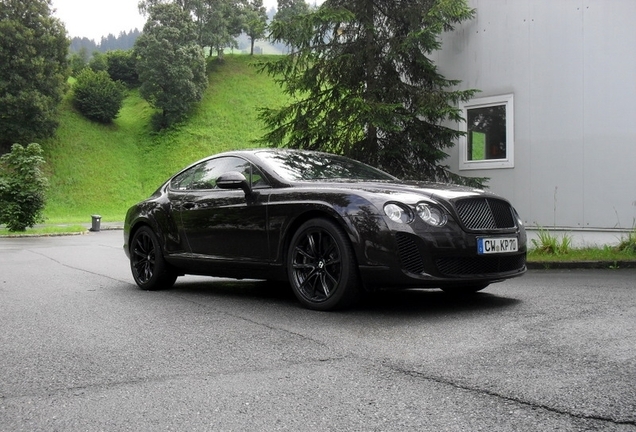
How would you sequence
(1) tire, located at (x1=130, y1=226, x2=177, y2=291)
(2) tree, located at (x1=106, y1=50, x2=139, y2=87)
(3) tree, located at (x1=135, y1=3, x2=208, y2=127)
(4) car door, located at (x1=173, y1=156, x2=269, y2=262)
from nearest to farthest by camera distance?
1. (4) car door, located at (x1=173, y1=156, x2=269, y2=262)
2. (1) tire, located at (x1=130, y1=226, x2=177, y2=291)
3. (3) tree, located at (x1=135, y1=3, x2=208, y2=127)
4. (2) tree, located at (x1=106, y1=50, x2=139, y2=87)

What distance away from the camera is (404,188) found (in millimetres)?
5785

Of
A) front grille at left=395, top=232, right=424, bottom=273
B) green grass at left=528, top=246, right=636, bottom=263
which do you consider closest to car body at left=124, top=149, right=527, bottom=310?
front grille at left=395, top=232, right=424, bottom=273

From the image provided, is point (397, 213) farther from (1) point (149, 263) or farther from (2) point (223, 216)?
(1) point (149, 263)

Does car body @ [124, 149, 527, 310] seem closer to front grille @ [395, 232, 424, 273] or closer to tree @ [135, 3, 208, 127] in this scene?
front grille @ [395, 232, 424, 273]

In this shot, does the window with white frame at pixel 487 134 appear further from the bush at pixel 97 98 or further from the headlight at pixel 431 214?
the bush at pixel 97 98

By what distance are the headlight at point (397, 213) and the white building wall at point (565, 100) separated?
7561 millimetres

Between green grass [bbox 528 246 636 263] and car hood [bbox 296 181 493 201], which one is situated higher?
car hood [bbox 296 181 493 201]

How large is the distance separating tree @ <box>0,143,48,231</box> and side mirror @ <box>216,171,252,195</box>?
23.4m

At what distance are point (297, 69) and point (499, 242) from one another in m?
10.2

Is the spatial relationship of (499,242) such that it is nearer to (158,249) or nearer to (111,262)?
(158,249)

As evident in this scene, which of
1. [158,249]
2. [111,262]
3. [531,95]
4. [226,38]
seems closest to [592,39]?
[531,95]

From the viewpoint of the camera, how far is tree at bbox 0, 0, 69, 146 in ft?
177

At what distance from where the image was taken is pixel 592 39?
480 inches

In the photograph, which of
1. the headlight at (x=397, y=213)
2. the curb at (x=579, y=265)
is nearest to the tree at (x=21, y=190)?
the curb at (x=579, y=265)
